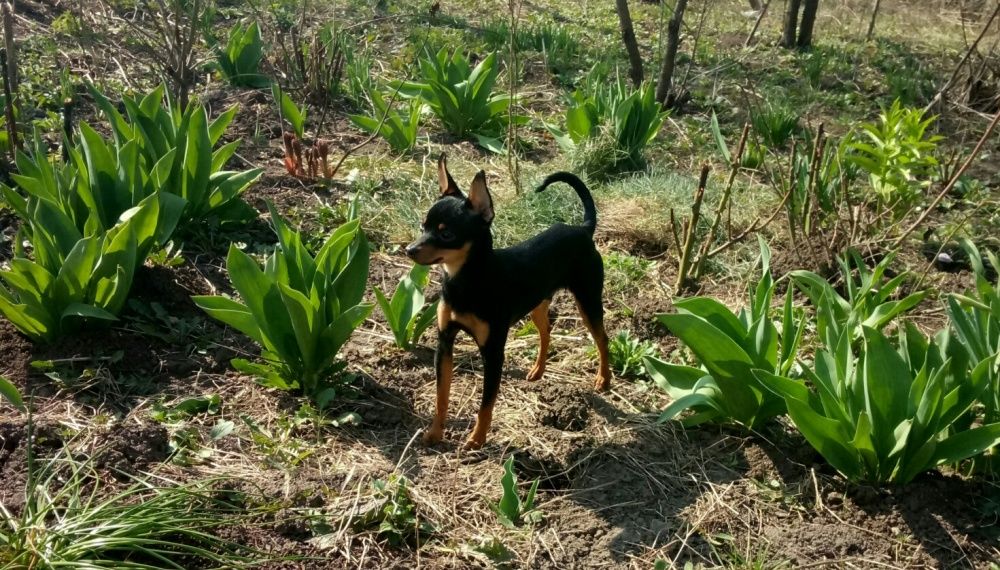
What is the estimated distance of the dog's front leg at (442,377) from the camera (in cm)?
283

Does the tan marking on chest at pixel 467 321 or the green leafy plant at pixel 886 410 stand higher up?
the tan marking on chest at pixel 467 321

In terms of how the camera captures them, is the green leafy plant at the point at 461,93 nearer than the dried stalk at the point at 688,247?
No

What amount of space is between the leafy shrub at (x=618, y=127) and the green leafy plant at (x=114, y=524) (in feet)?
11.5

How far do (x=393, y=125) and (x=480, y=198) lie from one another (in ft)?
10.1

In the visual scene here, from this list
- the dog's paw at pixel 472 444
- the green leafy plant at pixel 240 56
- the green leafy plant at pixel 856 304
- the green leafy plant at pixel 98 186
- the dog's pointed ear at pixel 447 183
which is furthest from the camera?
the green leafy plant at pixel 240 56

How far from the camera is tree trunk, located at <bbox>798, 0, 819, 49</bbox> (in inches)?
352

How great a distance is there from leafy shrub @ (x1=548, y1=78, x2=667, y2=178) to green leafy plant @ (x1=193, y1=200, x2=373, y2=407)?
2.53m

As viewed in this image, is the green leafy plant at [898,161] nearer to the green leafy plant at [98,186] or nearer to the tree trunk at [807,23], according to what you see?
the green leafy plant at [98,186]

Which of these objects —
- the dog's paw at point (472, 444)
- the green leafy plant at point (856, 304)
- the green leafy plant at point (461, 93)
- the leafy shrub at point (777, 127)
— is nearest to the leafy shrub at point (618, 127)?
the green leafy plant at point (461, 93)

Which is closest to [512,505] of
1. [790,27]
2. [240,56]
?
[240,56]

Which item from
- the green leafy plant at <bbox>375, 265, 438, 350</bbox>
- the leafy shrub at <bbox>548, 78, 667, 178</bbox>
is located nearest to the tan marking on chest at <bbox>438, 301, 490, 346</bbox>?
the green leafy plant at <bbox>375, 265, 438, 350</bbox>

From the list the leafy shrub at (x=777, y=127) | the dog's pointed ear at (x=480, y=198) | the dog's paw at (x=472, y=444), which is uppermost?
the dog's pointed ear at (x=480, y=198)

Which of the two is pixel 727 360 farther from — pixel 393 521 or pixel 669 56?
pixel 669 56

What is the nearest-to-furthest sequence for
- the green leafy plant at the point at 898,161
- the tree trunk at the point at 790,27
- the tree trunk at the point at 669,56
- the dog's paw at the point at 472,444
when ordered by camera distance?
1. the dog's paw at the point at 472,444
2. the green leafy plant at the point at 898,161
3. the tree trunk at the point at 669,56
4. the tree trunk at the point at 790,27
